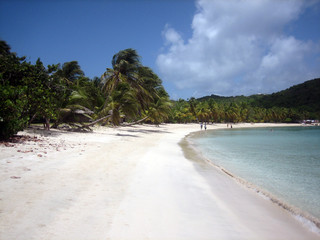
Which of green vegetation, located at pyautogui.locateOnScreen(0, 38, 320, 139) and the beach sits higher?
green vegetation, located at pyautogui.locateOnScreen(0, 38, 320, 139)

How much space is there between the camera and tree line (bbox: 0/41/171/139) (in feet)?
25.8

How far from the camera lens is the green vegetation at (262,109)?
→ 65312mm

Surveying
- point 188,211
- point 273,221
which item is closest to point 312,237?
point 273,221

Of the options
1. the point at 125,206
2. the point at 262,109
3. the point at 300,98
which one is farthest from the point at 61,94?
the point at 300,98

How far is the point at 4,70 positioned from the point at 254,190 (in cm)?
1088

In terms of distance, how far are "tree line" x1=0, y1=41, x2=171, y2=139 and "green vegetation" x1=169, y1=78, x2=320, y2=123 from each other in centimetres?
2794

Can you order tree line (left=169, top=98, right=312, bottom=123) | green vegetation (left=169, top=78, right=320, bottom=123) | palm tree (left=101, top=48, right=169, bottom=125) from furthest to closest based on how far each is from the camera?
green vegetation (left=169, top=78, right=320, bottom=123) < tree line (left=169, top=98, right=312, bottom=123) < palm tree (left=101, top=48, right=169, bottom=125)

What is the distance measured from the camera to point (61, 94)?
12125 mm

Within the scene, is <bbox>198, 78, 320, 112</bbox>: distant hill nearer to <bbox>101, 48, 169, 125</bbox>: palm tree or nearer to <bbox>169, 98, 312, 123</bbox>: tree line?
<bbox>169, 98, 312, 123</bbox>: tree line

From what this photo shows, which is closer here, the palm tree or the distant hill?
the palm tree

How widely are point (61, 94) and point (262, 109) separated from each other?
347 ft

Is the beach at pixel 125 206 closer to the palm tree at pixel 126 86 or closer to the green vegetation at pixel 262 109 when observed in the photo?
the palm tree at pixel 126 86

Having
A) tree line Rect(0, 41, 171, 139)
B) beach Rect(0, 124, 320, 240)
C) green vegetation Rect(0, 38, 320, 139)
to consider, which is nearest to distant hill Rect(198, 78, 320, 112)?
green vegetation Rect(0, 38, 320, 139)

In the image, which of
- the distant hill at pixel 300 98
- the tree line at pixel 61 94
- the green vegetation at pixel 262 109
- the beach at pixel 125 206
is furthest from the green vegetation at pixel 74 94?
the distant hill at pixel 300 98
